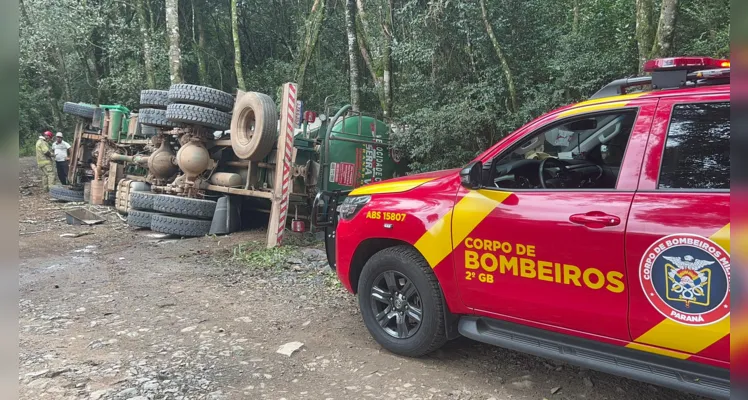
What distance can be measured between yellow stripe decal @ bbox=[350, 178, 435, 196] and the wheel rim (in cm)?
64

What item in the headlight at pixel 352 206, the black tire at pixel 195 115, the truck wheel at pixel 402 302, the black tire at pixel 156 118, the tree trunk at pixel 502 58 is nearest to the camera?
the truck wheel at pixel 402 302

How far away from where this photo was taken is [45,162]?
15.1 meters

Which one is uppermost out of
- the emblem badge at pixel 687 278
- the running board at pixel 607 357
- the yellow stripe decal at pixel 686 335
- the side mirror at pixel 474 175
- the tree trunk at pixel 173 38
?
the tree trunk at pixel 173 38

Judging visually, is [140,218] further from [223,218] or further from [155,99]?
[155,99]

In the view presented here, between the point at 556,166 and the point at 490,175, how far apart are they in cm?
65

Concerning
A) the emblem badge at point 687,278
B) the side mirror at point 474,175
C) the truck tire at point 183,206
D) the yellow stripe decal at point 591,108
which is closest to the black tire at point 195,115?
the truck tire at point 183,206

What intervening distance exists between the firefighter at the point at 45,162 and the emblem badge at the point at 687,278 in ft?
55.6

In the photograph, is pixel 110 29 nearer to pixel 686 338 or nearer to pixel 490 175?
pixel 490 175

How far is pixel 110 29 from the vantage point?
69.7 ft

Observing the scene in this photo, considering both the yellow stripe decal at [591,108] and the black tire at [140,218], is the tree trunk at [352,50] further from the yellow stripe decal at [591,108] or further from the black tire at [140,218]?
the yellow stripe decal at [591,108]

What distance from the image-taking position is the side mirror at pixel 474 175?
3.20 m

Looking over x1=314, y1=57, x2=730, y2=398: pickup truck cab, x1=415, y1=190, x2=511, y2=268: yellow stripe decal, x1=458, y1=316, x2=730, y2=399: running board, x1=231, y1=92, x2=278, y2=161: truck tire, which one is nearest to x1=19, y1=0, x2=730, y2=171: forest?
x1=314, y1=57, x2=730, y2=398: pickup truck cab

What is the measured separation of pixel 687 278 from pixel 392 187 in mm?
2075

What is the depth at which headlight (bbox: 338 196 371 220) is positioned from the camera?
12.9ft
